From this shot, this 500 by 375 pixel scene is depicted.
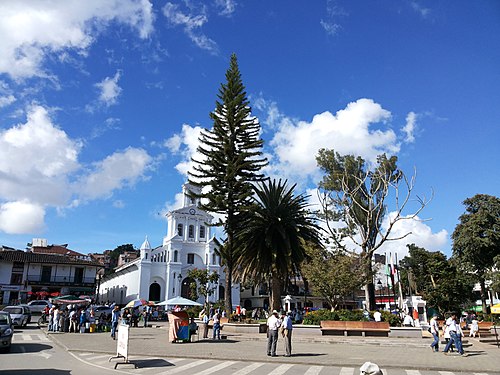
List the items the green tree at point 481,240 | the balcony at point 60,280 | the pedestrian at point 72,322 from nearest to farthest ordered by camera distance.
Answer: the pedestrian at point 72,322 < the green tree at point 481,240 < the balcony at point 60,280

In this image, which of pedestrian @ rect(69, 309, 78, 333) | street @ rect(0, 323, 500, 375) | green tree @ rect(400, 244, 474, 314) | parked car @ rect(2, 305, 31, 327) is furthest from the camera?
green tree @ rect(400, 244, 474, 314)

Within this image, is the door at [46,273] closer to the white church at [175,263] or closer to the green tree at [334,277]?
the white church at [175,263]

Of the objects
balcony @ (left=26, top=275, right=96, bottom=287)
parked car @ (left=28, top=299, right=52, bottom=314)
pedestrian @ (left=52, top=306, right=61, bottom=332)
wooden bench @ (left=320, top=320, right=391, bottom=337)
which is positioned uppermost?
Result: balcony @ (left=26, top=275, right=96, bottom=287)

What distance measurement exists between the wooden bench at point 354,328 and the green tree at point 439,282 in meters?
24.0

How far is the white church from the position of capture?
177 feet

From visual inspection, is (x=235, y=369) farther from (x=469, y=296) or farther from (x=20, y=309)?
(x=469, y=296)

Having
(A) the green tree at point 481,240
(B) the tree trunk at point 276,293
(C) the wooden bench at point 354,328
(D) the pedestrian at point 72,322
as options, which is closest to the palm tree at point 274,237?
(B) the tree trunk at point 276,293

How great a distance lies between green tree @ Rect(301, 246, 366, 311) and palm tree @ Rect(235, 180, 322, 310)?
2.51 meters

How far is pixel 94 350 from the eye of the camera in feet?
48.6

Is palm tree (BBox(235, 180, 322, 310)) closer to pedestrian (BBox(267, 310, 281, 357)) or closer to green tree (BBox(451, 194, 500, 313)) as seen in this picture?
pedestrian (BBox(267, 310, 281, 357))

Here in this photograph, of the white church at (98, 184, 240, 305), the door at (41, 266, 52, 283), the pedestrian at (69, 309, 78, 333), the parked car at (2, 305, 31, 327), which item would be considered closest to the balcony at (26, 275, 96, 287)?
the door at (41, 266, 52, 283)

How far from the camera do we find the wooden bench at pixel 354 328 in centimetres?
2061

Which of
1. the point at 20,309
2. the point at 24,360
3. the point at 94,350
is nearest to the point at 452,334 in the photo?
the point at 94,350

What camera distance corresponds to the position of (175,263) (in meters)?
54.8
